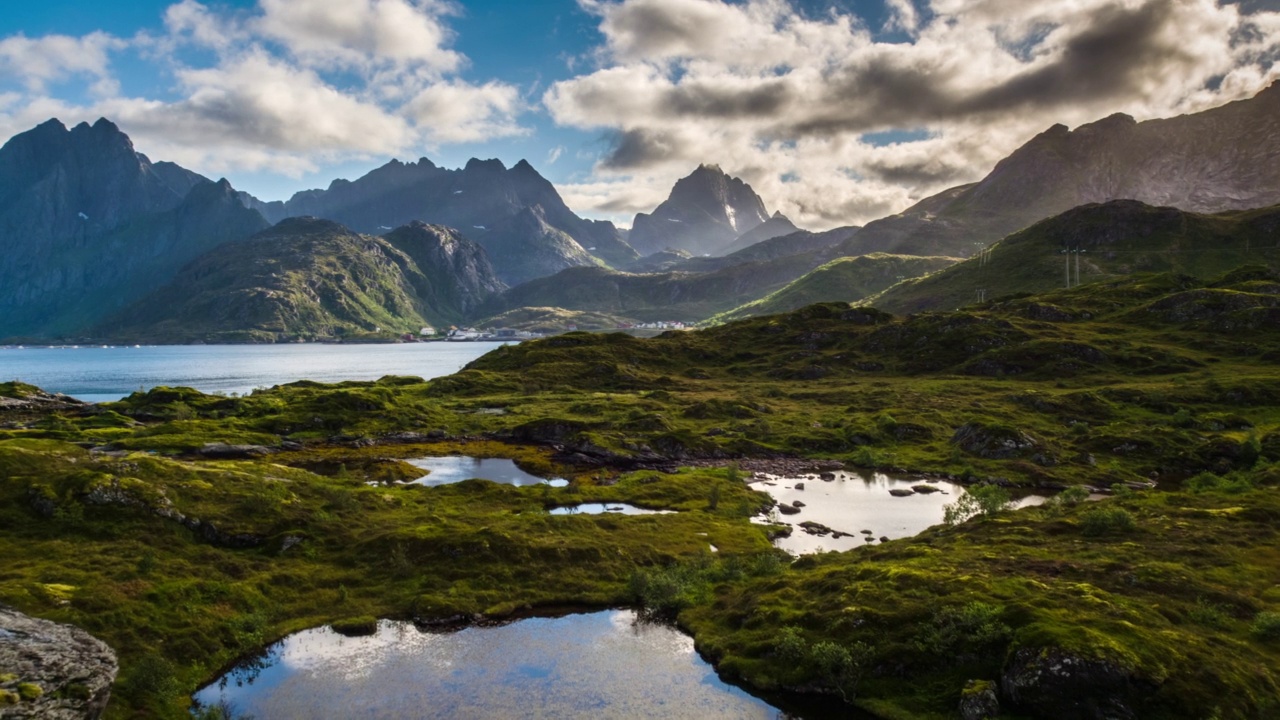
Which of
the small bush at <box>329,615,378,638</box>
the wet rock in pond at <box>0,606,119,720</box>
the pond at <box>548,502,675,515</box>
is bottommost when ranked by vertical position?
the pond at <box>548,502,675,515</box>

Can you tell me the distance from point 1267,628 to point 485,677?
1724 inches

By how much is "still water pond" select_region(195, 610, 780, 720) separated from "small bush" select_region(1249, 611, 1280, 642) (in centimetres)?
2645

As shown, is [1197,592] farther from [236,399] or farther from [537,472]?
[236,399]

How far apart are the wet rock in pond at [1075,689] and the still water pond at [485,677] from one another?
42.9 feet

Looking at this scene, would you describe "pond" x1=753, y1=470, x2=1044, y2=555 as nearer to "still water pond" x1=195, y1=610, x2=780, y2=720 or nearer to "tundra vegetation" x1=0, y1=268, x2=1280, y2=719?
"tundra vegetation" x1=0, y1=268, x2=1280, y2=719

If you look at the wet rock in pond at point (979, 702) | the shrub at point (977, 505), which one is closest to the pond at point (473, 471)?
the shrub at point (977, 505)

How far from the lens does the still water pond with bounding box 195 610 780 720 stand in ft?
119

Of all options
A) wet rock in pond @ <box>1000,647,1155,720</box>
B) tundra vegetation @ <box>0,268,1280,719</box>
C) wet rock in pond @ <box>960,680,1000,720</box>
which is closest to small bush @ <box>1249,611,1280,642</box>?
tundra vegetation @ <box>0,268,1280,719</box>

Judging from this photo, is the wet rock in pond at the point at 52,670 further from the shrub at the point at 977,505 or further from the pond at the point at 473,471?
the shrub at the point at 977,505

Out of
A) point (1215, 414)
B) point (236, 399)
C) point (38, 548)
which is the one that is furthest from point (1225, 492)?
point (236, 399)

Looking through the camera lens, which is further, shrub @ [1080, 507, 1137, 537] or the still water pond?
shrub @ [1080, 507, 1137, 537]

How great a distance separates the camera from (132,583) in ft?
139

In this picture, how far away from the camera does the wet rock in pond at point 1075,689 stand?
30.2 metres

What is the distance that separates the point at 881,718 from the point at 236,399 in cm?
14953
